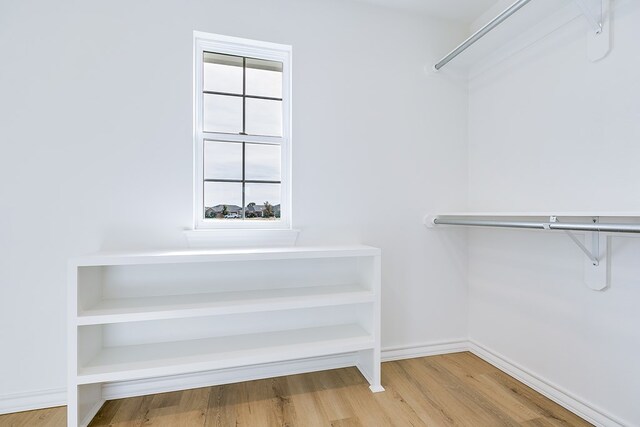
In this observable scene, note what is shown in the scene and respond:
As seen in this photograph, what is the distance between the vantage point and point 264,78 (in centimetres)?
199

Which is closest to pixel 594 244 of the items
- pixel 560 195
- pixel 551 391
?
pixel 560 195

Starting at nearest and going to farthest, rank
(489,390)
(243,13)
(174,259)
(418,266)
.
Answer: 1. (174,259)
2. (489,390)
3. (243,13)
4. (418,266)

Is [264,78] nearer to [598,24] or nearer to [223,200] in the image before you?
[223,200]

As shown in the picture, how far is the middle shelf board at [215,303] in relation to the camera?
1430mm

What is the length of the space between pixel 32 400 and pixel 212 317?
973 mm

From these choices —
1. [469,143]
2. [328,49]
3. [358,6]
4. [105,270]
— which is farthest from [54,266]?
[469,143]

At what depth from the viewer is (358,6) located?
2.04 metres

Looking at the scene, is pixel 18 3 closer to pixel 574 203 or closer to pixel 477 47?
pixel 477 47

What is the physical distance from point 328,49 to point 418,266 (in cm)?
163

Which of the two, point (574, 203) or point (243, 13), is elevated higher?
point (243, 13)

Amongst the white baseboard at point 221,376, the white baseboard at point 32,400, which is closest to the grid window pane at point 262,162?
the white baseboard at point 221,376

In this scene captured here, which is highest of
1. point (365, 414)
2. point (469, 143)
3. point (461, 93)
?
point (461, 93)

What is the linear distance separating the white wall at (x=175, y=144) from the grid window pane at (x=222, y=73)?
0.15 metres

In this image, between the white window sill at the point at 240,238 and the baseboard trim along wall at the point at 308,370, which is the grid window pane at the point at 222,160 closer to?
the white window sill at the point at 240,238
